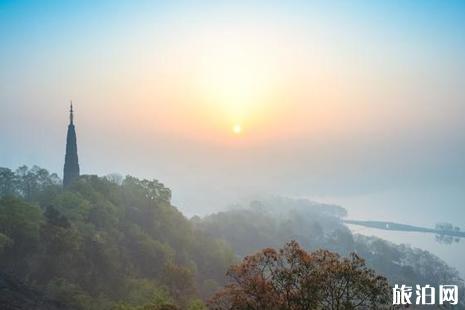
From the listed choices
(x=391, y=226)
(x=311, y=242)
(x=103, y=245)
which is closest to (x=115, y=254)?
(x=103, y=245)

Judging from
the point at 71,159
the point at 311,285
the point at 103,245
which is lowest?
the point at 311,285

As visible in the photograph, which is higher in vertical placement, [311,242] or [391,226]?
[391,226]

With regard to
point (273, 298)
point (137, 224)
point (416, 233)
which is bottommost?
point (273, 298)

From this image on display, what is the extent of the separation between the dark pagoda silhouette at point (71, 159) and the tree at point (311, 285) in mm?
46012

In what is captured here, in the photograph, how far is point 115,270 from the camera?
135ft

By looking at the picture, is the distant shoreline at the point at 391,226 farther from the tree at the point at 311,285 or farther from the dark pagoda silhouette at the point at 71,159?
the tree at the point at 311,285

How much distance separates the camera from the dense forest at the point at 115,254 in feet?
61.5

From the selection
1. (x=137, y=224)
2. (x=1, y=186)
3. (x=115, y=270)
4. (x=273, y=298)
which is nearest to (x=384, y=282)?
(x=273, y=298)

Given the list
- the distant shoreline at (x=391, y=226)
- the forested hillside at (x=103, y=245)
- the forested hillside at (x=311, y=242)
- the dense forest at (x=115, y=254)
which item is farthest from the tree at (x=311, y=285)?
the distant shoreline at (x=391, y=226)

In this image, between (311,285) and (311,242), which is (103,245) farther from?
(311,242)

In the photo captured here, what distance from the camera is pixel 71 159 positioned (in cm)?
6059

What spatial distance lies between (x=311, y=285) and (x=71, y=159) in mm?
49135

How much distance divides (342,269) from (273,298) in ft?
8.80

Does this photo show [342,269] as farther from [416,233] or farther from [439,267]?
[416,233]
